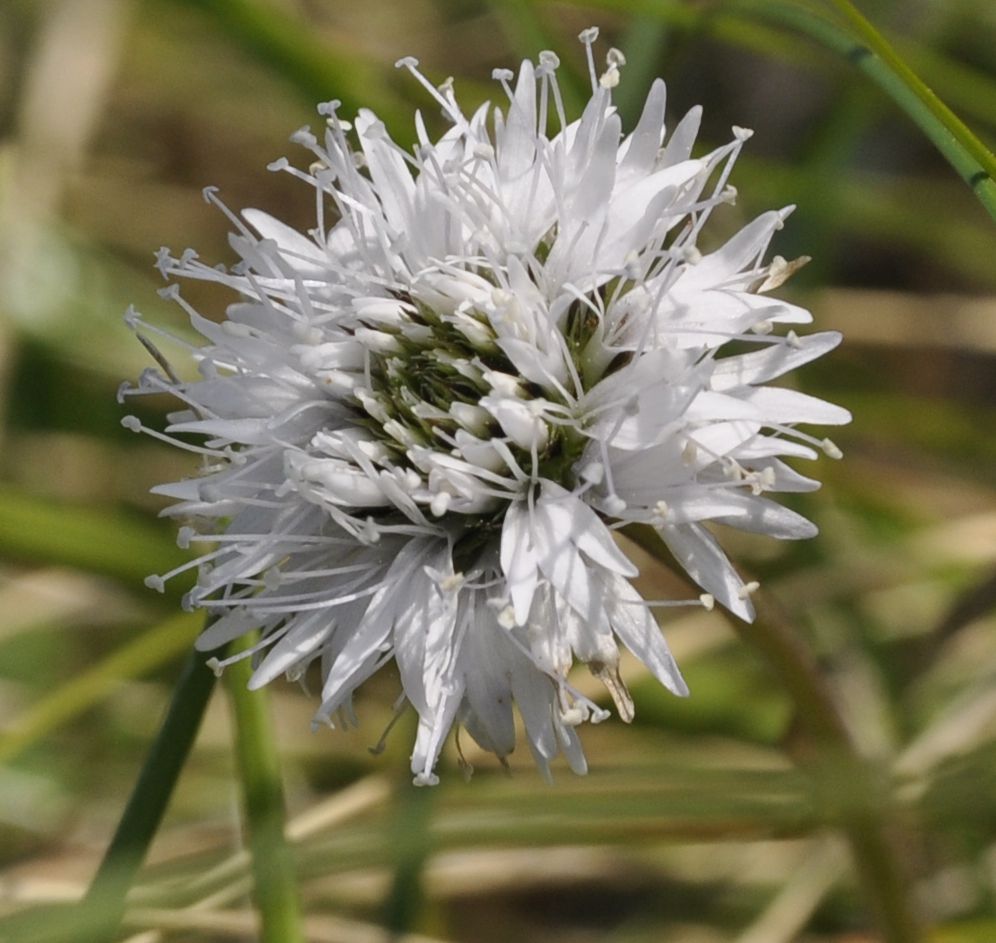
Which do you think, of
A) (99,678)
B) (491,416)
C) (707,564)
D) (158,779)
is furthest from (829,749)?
(99,678)

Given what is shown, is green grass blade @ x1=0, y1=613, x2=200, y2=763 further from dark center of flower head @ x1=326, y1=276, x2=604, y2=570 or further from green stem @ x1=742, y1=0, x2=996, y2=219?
green stem @ x1=742, y1=0, x2=996, y2=219

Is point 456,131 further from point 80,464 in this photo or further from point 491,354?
point 80,464

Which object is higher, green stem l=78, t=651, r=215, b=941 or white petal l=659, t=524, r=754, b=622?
white petal l=659, t=524, r=754, b=622

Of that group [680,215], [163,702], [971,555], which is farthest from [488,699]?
[163,702]

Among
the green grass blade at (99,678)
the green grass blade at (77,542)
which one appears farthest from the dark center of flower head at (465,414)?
the green grass blade at (77,542)

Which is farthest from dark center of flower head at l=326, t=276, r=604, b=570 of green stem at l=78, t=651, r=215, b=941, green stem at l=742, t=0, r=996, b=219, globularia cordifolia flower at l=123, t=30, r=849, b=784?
green stem at l=742, t=0, r=996, b=219

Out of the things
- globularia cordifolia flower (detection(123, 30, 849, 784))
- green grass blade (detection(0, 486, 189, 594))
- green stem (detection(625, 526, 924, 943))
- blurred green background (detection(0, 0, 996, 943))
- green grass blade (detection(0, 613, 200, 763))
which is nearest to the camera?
globularia cordifolia flower (detection(123, 30, 849, 784))
